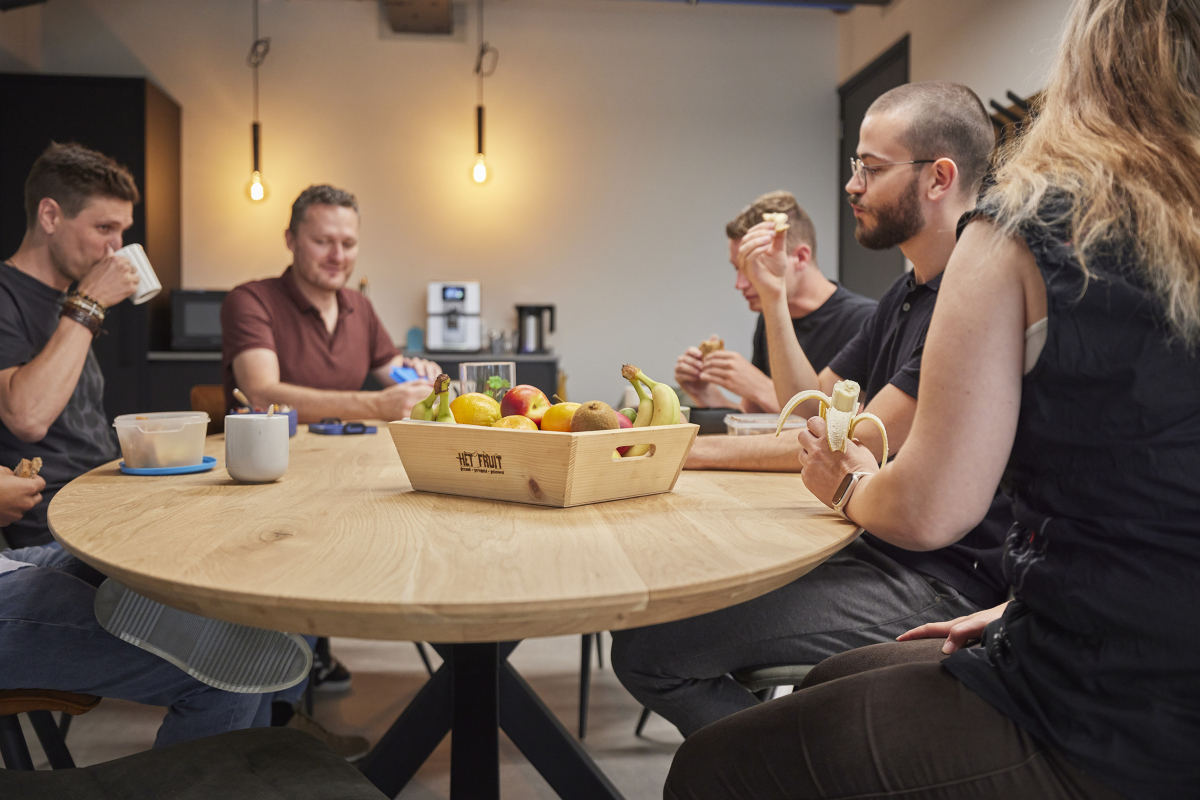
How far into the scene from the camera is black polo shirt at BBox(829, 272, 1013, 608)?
4.42 ft

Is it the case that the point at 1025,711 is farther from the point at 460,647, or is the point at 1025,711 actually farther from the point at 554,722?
the point at 554,722

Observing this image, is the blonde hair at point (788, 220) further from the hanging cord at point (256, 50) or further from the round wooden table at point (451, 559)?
the hanging cord at point (256, 50)

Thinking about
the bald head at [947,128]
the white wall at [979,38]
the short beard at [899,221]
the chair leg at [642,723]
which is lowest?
the chair leg at [642,723]

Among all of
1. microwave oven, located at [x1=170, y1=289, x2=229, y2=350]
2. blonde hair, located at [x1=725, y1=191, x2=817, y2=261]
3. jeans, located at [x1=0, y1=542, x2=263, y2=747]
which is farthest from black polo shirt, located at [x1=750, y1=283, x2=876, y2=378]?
microwave oven, located at [x1=170, y1=289, x2=229, y2=350]

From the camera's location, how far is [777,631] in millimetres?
1299

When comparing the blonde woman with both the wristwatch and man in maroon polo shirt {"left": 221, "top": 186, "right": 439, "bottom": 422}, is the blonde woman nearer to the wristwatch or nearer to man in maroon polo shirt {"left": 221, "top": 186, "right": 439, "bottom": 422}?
the wristwatch

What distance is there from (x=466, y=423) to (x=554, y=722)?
0.62m

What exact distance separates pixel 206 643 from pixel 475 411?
1.64 feet

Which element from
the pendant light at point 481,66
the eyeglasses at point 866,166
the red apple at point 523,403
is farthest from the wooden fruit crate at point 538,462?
the pendant light at point 481,66

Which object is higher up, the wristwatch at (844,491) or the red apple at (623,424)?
the red apple at (623,424)

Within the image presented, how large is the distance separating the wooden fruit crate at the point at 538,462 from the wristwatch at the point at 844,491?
0.72 ft

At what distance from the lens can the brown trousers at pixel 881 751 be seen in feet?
2.48

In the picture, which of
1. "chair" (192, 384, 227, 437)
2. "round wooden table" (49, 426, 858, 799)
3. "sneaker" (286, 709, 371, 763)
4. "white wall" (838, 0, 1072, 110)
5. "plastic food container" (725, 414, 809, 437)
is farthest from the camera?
"white wall" (838, 0, 1072, 110)

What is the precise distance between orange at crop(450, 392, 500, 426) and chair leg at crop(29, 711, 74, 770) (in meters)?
0.87
